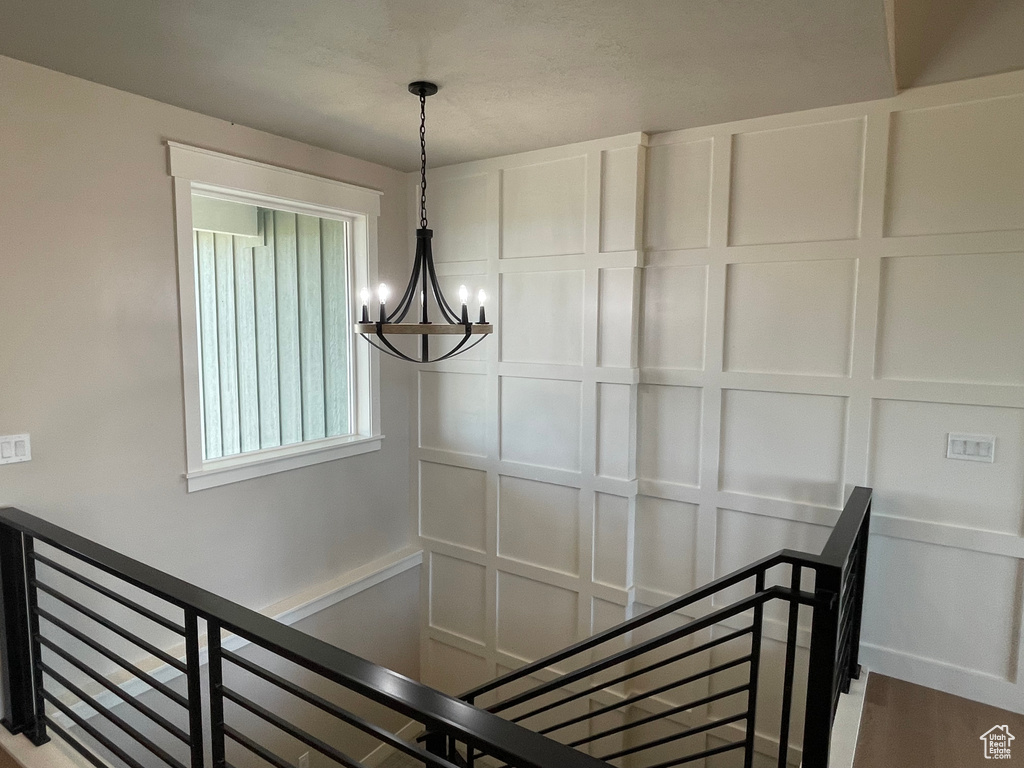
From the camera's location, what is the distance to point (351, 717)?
4.10ft

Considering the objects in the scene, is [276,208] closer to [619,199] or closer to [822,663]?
[619,199]

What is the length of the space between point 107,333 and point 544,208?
2.12 meters

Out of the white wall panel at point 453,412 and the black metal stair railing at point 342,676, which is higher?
the white wall panel at point 453,412

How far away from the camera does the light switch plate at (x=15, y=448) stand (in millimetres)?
2176

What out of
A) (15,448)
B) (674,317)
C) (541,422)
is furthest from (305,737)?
(674,317)

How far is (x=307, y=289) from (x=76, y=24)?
1.75 metres

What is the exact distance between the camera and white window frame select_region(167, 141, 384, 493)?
106 inches

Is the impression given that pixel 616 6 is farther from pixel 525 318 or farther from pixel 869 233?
pixel 525 318

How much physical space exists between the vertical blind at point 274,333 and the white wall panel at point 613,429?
5.03ft

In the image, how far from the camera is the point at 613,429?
3.17 m

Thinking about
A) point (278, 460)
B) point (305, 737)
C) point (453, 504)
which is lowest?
point (453, 504)

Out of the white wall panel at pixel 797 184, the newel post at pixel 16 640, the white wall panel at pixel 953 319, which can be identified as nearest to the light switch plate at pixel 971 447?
the white wall panel at pixel 953 319

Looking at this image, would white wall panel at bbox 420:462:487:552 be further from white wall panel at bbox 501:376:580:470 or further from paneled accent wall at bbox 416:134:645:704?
white wall panel at bbox 501:376:580:470

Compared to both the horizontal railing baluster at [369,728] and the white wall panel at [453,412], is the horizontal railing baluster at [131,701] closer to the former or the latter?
the horizontal railing baluster at [369,728]
